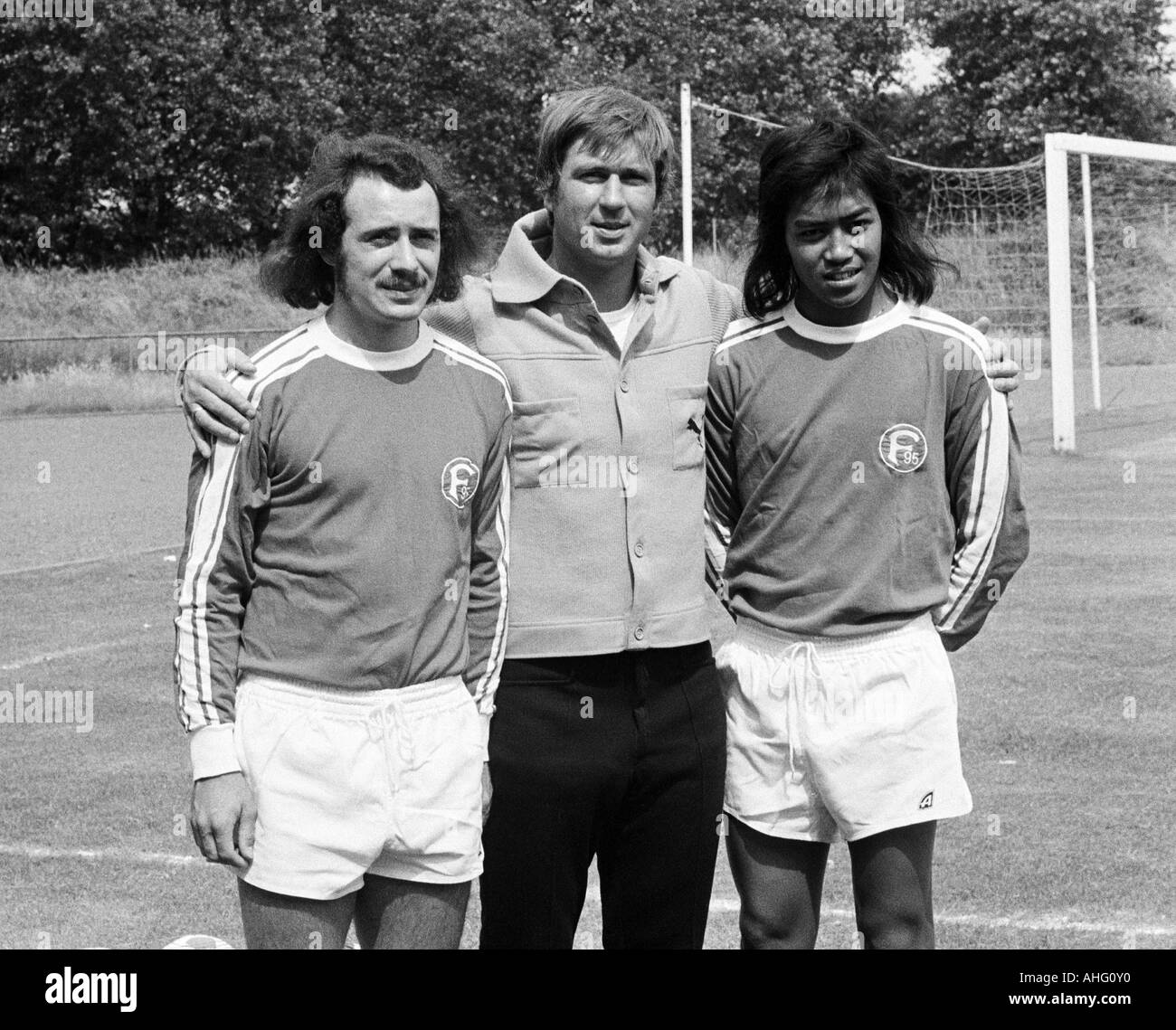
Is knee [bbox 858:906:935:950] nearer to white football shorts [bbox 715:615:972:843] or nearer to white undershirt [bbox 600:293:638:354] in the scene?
white football shorts [bbox 715:615:972:843]

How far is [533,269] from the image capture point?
10.7ft

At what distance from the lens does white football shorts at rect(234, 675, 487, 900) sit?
111 inches

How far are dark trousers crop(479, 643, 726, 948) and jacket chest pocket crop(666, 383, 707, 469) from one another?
1.22ft

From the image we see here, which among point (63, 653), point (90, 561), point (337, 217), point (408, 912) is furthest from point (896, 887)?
point (90, 561)

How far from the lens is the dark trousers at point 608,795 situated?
317cm

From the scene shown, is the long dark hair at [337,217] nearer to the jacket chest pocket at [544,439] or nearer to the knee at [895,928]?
the jacket chest pocket at [544,439]

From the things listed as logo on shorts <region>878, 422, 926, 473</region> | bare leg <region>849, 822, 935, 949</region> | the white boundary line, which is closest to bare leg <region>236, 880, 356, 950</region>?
bare leg <region>849, 822, 935, 949</region>

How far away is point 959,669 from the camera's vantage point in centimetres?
795

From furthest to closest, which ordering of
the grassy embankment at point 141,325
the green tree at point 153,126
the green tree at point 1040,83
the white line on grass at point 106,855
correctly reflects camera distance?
the green tree at point 1040,83 → the green tree at point 153,126 → the grassy embankment at point 141,325 → the white line on grass at point 106,855

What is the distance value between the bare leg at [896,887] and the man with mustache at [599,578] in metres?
0.31

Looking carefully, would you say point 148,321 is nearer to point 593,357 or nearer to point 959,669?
point 959,669

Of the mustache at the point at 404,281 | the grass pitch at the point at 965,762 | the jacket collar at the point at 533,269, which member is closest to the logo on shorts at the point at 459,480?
the mustache at the point at 404,281
